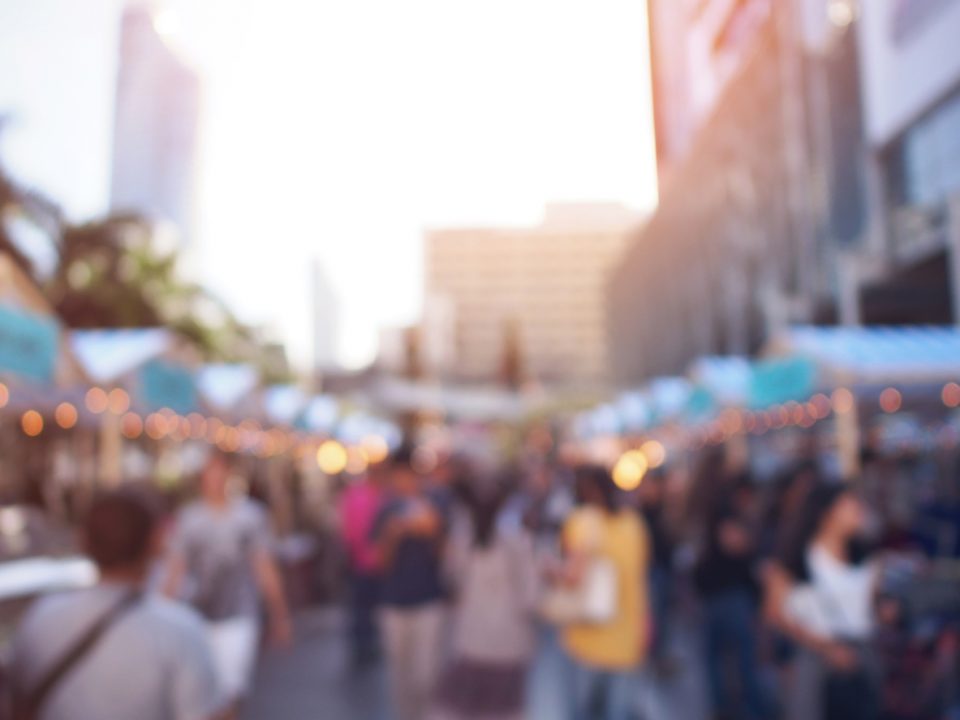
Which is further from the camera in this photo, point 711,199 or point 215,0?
point 711,199

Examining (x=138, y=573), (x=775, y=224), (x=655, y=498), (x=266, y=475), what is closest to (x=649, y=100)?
(x=138, y=573)

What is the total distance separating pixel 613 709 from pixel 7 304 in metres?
4.03

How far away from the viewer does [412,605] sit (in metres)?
5.17

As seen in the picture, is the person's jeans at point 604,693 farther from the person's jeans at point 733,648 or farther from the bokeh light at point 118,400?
the bokeh light at point 118,400

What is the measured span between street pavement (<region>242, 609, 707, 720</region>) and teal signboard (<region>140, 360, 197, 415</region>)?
2448mm

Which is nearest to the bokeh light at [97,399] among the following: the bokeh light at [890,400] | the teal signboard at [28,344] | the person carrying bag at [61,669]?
the teal signboard at [28,344]

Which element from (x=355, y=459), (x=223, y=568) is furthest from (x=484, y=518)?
(x=355, y=459)

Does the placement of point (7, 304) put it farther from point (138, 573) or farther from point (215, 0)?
point (215, 0)

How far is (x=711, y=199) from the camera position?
36.5 metres

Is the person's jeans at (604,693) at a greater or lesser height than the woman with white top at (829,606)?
lesser

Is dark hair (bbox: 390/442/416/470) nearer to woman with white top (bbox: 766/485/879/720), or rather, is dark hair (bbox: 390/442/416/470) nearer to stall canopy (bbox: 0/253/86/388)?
stall canopy (bbox: 0/253/86/388)

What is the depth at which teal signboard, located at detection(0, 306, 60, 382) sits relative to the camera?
5.08 m

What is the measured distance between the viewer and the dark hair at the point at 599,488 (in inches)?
187

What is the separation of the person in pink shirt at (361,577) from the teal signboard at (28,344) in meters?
3.34
